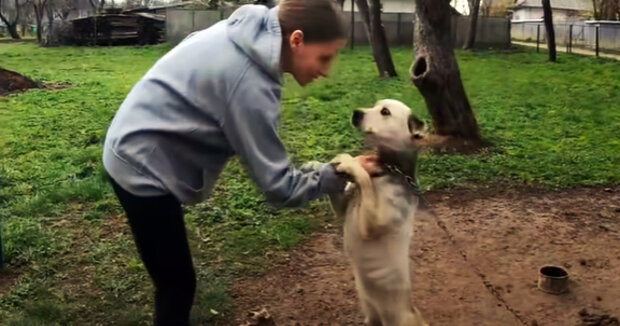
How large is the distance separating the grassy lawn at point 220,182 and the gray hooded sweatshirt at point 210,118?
11.1 inches

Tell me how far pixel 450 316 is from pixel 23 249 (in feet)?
8.71

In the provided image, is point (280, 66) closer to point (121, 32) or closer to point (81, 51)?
point (81, 51)

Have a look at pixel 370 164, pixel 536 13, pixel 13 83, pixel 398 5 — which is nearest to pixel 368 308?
pixel 370 164

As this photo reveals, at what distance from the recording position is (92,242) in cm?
510

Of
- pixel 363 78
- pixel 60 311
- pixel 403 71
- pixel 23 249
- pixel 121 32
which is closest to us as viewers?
pixel 60 311

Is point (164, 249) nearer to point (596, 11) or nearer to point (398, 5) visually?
point (596, 11)

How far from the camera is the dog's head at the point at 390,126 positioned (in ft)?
9.94

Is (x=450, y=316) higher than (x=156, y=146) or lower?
lower

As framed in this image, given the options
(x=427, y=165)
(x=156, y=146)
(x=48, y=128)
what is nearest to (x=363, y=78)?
(x=48, y=128)

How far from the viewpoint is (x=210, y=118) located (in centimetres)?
245

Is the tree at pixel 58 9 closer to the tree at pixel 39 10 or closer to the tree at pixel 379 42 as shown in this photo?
the tree at pixel 39 10

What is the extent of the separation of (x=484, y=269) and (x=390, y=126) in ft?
6.44

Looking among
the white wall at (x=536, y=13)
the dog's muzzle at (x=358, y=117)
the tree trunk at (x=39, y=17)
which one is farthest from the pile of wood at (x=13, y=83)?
the white wall at (x=536, y=13)

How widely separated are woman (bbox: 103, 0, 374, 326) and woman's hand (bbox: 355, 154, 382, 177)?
260 millimetres
